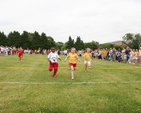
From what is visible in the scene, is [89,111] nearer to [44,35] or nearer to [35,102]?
[35,102]

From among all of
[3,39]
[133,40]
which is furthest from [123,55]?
[133,40]

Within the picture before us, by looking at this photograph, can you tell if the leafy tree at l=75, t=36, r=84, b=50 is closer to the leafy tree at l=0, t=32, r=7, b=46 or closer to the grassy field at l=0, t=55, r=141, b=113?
the leafy tree at l=0, t=32, r=7, b=46

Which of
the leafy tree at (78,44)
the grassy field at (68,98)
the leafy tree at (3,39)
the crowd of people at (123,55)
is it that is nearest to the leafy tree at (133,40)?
the leafy tree at (78,44)

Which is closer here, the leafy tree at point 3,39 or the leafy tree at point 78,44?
the leafy tree at point 3,39

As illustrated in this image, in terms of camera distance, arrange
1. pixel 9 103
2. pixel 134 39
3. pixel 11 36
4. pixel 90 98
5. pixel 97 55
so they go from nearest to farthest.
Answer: pixel 9 103
pixel 90 98
pixel 97 55
pixel 11 36
pixel 134 39

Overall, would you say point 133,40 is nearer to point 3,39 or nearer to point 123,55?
point 3,39

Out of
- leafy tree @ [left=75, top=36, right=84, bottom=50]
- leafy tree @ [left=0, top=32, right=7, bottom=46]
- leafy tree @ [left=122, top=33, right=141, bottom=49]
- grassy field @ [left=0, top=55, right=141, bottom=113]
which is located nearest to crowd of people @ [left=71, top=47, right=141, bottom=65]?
grassy field @ [left=0, top=55, right=141, bottom=113]

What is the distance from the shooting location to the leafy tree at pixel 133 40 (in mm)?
122812

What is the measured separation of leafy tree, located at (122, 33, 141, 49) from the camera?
123 metres

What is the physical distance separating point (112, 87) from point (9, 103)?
465 cm

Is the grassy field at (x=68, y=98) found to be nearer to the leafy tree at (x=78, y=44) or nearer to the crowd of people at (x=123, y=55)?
the crowd of people at (x=123, y=55)

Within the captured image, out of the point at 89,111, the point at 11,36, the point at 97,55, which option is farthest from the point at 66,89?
the point at 11,36

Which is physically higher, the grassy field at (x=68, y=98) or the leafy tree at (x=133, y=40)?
the leafy tree at (x=133, y=40)

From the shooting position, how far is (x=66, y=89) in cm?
893
